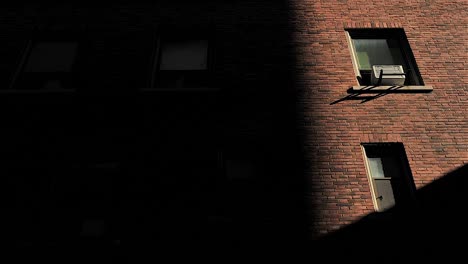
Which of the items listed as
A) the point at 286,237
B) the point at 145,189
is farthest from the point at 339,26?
the point at 145,189

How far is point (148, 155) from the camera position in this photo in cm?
686

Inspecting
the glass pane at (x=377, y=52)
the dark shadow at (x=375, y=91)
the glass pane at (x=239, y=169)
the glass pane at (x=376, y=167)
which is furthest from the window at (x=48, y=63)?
the glass pane at (x=377, y=52)

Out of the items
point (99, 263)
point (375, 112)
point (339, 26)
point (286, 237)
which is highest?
point (339, 26)

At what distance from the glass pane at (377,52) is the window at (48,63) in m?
7.55

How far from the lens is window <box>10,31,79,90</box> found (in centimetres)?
803

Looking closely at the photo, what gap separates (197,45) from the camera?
8.70 m

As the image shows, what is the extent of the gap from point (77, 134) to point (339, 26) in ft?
24.0

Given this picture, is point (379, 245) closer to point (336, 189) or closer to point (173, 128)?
point (336, 189)

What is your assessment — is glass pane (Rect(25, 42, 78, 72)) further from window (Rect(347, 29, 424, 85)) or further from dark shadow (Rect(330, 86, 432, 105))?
window (Rect(347, 29, 424, 85))

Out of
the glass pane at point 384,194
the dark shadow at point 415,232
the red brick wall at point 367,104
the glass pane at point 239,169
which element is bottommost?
the dark shadow at point 415,232

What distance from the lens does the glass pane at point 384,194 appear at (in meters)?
6.37

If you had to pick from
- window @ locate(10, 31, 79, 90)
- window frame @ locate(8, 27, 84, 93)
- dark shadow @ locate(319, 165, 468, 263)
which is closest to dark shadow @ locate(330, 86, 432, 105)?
dark shadow @ locate(319, 165, 468, 263)

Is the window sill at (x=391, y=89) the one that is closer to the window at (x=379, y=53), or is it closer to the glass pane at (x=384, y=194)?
the window at (x=379, y=53)

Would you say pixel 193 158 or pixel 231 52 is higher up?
pixel 231 52
